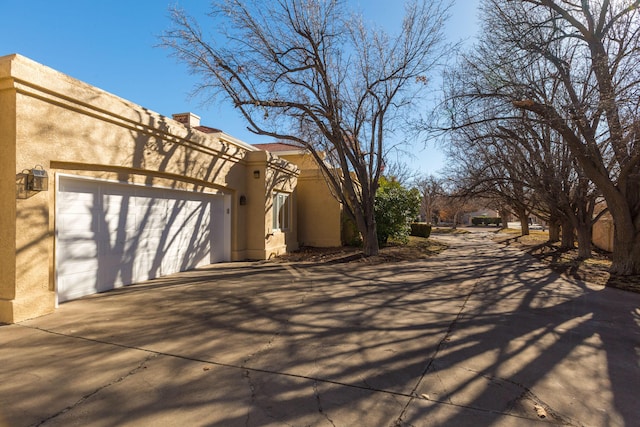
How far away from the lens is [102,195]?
24.0 ft

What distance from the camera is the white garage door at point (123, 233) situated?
6570 mm

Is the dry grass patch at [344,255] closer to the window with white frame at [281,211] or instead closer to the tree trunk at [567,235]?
the window with white frame at [281,211]

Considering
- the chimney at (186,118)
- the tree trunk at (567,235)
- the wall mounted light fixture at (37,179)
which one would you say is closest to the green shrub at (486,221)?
the tree trunk at (567,235)

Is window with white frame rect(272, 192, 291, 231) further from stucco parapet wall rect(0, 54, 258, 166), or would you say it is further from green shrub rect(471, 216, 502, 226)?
green shrub rect(471, 216, 502, 226)

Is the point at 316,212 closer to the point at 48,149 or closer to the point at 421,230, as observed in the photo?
the point at 421,230

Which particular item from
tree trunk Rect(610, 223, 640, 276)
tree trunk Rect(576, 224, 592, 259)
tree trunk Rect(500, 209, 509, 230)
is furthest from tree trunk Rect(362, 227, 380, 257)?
tree trunk Rect(500, 209, 509, 230)

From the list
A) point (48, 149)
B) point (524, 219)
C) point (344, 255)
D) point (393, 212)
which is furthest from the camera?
point (524, 219)

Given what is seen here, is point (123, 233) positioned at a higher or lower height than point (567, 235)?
higher

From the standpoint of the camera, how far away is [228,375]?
12.2 feet

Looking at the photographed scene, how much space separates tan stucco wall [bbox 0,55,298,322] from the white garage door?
36 cm

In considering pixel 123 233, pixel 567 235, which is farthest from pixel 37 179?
pixel 567 235

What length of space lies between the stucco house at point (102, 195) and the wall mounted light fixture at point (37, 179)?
20mm

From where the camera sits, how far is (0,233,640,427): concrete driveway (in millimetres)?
3072

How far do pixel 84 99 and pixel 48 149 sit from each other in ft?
3.69
